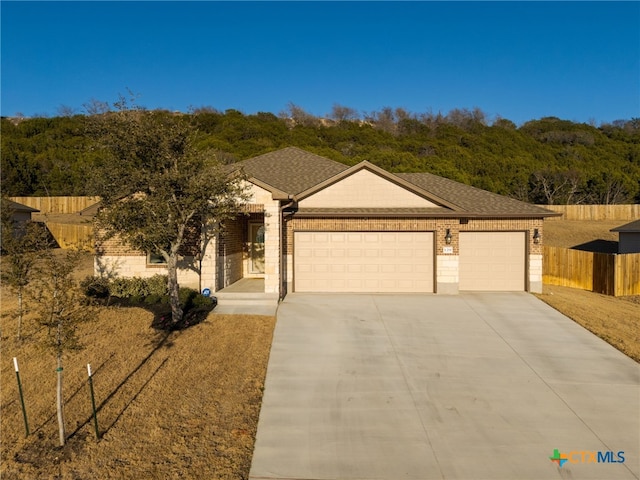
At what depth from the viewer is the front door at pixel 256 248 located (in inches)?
635

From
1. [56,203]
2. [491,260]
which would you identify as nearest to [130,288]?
[491,260]

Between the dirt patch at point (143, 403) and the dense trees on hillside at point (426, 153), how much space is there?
31611 mm

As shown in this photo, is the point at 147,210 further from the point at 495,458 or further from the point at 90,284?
the point at 495,458

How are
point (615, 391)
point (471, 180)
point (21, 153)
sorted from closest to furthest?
point (615, 391)
point (471, 180)
point (21, 153)

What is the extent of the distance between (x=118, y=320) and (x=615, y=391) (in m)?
11.6

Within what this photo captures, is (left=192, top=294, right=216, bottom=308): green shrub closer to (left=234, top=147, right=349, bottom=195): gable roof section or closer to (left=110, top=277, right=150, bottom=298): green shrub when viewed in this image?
(left=110, top=277, right=150, bottom=298): green shrub

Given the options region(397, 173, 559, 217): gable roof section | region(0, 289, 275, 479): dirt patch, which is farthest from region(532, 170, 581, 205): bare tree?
region(0, 289, 275, 479): dirt patch

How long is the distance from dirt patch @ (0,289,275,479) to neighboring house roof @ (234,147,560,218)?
19.2 feet

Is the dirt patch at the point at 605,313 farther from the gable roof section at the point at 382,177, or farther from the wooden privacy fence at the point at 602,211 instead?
the wooden privacy fence at the point at 602,211

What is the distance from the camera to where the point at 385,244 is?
570 inches

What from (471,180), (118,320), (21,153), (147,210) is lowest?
(118,320)

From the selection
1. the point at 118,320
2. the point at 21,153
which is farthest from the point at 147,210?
the point at 21,153

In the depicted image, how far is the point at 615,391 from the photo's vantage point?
7.50m

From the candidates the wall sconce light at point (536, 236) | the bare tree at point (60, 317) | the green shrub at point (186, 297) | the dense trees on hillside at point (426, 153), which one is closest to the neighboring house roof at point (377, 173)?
the wall sconce light at point (536, 236)
